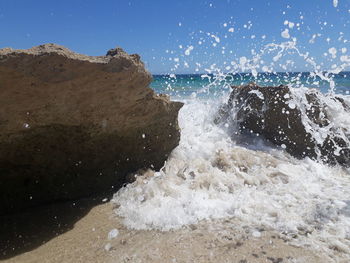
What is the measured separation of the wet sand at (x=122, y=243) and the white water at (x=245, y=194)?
12 centimetres

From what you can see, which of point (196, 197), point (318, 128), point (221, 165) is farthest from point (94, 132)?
point (318, 128)

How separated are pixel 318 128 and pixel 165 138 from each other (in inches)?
80.3

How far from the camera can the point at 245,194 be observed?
3082 mm

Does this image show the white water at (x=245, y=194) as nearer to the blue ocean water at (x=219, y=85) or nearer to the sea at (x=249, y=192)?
the sea at (x=249, y=192)

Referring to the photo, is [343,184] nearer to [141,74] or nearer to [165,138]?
[165,138]

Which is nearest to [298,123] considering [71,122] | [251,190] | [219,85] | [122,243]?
[251,190]

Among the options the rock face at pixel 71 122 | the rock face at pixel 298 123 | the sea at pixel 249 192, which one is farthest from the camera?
the rock face at pixel 298 123

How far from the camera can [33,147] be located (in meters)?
3.00

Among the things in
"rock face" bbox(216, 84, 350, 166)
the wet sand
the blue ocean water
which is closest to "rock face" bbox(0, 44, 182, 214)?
the wet sand

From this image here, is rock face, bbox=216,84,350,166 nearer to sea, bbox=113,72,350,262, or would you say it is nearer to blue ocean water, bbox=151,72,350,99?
sea, bbox=113,72,350,262

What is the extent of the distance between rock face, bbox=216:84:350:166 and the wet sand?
2.28 metres

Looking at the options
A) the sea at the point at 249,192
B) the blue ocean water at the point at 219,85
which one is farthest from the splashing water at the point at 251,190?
the blue ocean water at the point at 219,85

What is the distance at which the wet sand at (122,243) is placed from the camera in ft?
7.17

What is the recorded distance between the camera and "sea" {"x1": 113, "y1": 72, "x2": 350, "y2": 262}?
2.48 m
